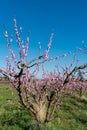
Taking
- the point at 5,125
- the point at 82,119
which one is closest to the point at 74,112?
the point at 82,119

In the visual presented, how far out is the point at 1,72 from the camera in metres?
9.54

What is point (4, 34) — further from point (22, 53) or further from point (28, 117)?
point (28, 117)

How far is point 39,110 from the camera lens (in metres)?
12.1

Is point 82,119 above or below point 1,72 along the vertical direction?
below

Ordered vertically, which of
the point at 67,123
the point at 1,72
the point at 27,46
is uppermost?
the point at 27,46

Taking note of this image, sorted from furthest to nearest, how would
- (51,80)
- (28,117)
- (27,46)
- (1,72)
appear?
(51,80)
(28,117)
(27,46)
(1,72)

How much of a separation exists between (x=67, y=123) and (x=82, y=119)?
197cm

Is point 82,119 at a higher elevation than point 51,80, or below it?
below

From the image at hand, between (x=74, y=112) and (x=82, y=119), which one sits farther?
(x=74, y=112)

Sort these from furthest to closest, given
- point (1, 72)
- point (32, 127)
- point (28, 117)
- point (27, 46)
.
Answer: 1. point (28, 117)
2. point (32, 127)
3. point (27, 46)
4. point (1, 72)

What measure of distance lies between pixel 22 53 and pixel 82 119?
30.4ft

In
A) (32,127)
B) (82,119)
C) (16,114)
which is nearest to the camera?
(32,127)

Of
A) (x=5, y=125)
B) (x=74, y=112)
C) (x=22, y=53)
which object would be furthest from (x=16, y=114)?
(x=22, y=53)

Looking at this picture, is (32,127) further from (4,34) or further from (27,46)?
(4,34)
